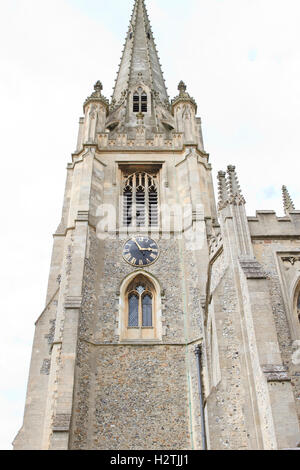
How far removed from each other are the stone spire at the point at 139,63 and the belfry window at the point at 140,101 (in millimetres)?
721

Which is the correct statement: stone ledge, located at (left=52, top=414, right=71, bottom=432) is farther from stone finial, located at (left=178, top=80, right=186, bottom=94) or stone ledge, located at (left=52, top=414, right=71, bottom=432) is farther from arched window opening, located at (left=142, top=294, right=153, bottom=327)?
stone finial, located at (left=178, top=80, right=186, bottom=94)

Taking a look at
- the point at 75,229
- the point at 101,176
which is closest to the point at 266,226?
the point at 75,229

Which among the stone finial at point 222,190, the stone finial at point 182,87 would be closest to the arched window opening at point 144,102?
the stone finial at point 182,87

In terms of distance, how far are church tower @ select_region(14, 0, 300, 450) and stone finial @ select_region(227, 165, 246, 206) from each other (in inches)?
1.6

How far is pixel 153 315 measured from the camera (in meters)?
16.8

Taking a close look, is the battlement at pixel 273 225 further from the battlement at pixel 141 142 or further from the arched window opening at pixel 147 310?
the battlement at pixel 141 142

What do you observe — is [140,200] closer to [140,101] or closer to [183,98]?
[183,98]

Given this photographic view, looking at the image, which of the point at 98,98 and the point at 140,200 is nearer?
the point at 140,200

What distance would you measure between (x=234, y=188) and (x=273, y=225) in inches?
64.0

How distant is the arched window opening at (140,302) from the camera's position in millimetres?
→ 16642

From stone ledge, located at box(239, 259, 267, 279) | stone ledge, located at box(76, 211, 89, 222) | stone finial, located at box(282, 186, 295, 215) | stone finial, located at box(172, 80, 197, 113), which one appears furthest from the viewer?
stone finial, located at box(172, 80, 197, 113)

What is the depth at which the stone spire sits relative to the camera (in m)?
29.0

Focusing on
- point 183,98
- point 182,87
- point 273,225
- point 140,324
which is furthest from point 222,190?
point 182,87

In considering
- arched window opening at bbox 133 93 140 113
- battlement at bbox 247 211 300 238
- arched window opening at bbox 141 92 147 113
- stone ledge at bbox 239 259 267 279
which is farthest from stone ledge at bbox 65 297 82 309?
arched window opening at bbox 141 92 147 113
